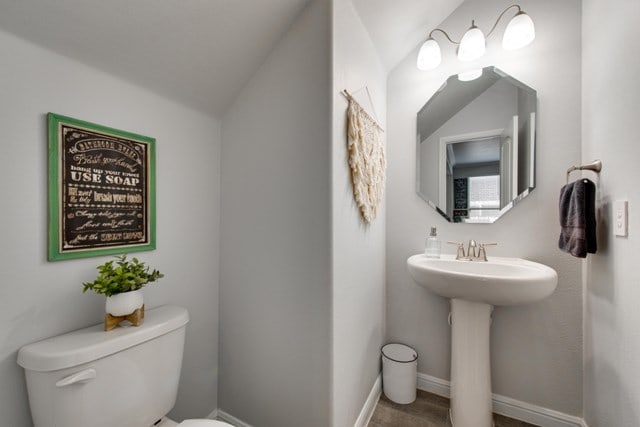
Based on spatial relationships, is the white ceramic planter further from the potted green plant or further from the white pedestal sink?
the white pedestal sink

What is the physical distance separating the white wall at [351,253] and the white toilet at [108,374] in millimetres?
555

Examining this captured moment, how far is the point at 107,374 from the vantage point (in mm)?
835

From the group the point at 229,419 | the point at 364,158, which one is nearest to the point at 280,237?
the point at 364,158

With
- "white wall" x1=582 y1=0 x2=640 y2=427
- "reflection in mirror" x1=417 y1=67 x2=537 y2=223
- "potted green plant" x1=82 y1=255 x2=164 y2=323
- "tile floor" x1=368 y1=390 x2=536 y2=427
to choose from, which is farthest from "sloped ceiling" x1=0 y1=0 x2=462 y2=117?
"tile floor" x1=368 y1=390 x2=536 y2=427

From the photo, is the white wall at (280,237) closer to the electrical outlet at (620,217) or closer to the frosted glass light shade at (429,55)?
the frosted glass light shade at (429,55)

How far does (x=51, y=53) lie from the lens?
872 mm

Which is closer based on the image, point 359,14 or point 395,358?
point 359,14

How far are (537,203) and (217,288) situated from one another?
73.2 inches

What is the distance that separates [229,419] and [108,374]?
0.82 m

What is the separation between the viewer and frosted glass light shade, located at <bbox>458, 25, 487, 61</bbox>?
4.89 feet

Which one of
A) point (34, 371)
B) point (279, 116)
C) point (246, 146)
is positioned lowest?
point (34, 371)

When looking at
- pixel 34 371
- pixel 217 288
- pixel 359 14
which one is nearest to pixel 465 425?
pixel 217 288

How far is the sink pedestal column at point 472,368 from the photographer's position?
1324 millimetres

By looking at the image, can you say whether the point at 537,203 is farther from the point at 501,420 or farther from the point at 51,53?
the point at 51,53
